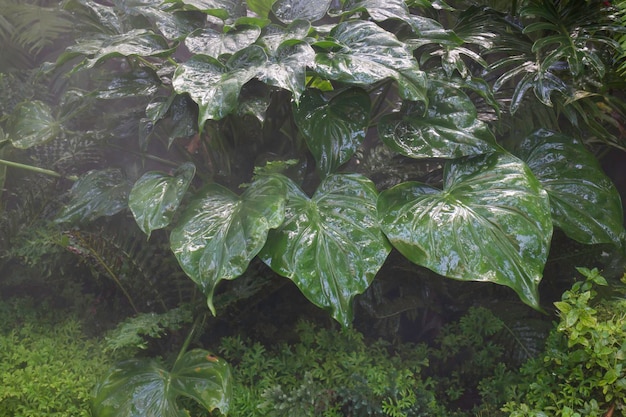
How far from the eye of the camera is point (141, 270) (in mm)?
1586

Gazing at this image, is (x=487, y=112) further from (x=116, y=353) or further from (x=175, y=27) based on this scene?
(x=116, y=353)

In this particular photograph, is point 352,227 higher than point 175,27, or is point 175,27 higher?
point 175,27

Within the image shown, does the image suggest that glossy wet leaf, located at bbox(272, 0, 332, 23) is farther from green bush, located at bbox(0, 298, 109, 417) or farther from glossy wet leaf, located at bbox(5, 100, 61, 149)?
green bush, located at bbox(0, 298, 109, 417)

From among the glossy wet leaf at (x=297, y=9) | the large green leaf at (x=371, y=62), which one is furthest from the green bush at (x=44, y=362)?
the glossy wet leaf at (x=297, y=9)

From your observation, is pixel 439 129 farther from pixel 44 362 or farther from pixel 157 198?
pixel 44 362

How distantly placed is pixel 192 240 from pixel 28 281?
3.10 feet

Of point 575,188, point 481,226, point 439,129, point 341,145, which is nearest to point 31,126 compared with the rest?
point 341,145

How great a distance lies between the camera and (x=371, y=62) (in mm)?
1331

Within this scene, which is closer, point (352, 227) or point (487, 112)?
point (352, 227)

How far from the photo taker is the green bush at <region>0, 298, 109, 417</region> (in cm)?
125

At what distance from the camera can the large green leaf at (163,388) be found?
119 cm

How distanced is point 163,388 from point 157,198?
463mm

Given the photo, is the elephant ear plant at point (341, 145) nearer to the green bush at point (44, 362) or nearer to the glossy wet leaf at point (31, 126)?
the glossy wet leaf at point (31, 126)

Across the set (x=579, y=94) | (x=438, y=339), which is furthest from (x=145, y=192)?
(x=579, y=94)
